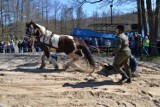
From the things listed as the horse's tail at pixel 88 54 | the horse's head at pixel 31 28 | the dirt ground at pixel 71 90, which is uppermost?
the horse's head at pixel 31 28

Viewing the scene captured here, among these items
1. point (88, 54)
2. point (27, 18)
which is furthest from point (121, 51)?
point (27, 18)

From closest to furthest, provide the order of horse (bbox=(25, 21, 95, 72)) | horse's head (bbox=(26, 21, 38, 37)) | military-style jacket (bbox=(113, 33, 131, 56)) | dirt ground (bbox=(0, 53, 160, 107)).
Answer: dirt ground (bbox=(0, 53, 160, 107)) → military-style jacket (bbox=(113, 33, 131, 56)) → horse (bbox=(25, 21, 95, 72)) → horse's head (bbox=(26, 21, 38, 37))

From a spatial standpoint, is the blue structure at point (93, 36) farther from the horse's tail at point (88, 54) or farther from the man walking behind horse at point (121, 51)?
the man walking behind horse at point (121, 51)

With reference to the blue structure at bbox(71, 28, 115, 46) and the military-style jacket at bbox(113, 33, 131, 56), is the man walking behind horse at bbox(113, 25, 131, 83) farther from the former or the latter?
the blue structure at bbox(71, 28, 115, 46)

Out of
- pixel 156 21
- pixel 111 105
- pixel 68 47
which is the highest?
pixel 156 21

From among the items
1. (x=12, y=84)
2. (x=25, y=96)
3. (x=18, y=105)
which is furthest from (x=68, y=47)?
(x=18, y=105)

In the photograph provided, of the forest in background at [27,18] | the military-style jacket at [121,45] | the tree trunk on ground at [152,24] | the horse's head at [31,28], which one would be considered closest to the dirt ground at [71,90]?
the military-style jacket at [121,45]

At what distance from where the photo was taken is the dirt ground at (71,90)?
8.64m

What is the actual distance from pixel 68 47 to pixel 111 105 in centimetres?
554

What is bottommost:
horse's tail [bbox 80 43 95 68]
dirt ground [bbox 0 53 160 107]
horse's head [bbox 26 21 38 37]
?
dirt ground [bbox 0 53 160 107]

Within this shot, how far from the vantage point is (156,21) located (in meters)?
23.0

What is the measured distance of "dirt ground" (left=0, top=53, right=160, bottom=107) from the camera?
864 centimetres

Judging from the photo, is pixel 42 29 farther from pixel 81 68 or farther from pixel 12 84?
pixel 12 84

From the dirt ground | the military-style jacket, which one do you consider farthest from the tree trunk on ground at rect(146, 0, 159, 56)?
the military-style jacket
